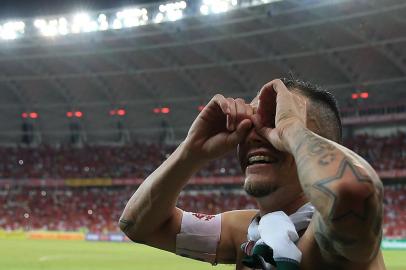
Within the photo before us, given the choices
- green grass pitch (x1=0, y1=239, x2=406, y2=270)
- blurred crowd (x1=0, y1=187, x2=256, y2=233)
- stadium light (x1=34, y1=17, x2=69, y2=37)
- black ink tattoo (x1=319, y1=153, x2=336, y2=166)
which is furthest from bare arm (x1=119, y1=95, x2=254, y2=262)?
stadium light (x1=34, y1=17, x2=69, y2=37)

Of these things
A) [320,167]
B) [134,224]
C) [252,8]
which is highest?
[252,8]

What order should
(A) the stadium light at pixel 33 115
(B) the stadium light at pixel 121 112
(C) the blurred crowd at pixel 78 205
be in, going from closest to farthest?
(C) the blurred crowd at pixel 78 205 < (B) the stadium light at pixel 121 112 < (A) the stadium light at pixel 33 115

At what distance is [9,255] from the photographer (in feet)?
68.1

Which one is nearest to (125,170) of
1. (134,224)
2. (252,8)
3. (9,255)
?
(252,8)

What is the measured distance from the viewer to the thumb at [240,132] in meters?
2.23

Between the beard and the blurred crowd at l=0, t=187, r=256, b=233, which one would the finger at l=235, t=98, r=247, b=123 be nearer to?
the beard

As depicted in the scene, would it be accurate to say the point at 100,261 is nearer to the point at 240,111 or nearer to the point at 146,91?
the point at 240,111

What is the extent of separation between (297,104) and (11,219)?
4412 cm

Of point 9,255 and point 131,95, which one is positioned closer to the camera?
point 9,255

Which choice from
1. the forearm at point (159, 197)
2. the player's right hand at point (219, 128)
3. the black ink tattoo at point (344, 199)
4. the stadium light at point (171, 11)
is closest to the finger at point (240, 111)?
the player's right hand at point (219, 128)

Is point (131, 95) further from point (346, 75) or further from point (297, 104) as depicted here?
point (297, 104)

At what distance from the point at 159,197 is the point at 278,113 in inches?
31.3

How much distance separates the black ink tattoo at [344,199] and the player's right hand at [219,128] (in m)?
0.63

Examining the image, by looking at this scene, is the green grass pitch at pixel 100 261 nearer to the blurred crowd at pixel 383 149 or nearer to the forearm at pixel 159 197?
the forearm at pixel 159 197
